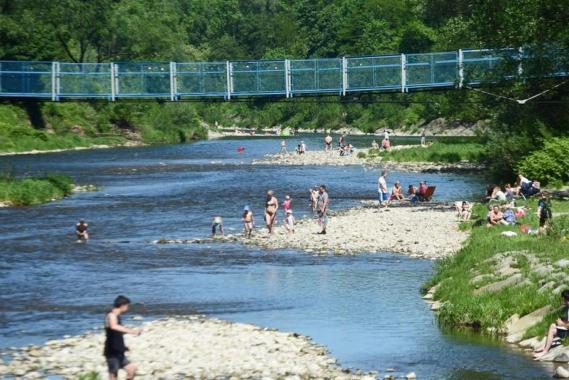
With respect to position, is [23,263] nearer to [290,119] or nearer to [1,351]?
[1,351]

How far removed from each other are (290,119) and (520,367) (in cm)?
14422

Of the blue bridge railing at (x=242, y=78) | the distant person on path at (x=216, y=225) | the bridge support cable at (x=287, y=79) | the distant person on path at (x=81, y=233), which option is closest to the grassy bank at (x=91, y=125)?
the blue bridge railing at (x=242, y=78)

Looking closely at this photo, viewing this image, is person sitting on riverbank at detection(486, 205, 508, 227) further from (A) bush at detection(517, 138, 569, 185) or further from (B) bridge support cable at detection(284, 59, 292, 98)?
(B) bridge support cable at detection(284, 59, 292, 98)

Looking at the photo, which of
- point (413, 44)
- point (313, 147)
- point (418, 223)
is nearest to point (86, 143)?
point (313, 147)

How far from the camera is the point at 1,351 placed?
88.4 feet

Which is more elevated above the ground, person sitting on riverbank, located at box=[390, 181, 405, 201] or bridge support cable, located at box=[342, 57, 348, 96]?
bridge support cable, located at box=[342, 57, 348, 96]

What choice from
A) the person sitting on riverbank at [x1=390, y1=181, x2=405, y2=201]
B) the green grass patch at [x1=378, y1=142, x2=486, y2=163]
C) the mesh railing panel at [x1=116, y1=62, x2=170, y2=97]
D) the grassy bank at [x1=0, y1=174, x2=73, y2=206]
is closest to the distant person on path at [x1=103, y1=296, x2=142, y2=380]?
the person sitting on riverbank at [x1=390, y1=181, x2=405, y2=201]

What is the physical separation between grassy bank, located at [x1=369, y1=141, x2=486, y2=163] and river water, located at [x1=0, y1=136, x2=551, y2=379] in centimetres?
1925

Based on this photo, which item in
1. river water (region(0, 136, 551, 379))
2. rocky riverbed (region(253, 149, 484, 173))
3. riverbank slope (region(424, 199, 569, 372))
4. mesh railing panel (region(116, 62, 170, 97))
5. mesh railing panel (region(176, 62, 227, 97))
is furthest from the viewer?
mesh railing panel (region(116, 62, 170, 97))

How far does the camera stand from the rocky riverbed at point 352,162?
8169 centimetres

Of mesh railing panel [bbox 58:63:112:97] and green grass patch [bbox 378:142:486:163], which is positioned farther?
mesh railing panel [bbox 58:63:112:97]

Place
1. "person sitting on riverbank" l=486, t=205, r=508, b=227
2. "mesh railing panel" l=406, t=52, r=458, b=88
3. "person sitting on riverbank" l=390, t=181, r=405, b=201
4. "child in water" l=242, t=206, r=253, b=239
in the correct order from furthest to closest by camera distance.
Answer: "mesh railing panel" l=406, t=52, r=458, b=88, "person sitting on riverbank" l=390, t=181, r=405, b=201, "child in water" l=242, t=206, r=253, b=239, "person sitting on riverbank" l=486, t=205, r=508, b=227

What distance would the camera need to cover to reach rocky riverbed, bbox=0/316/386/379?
24312 mm

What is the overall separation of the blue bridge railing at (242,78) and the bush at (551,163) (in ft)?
73.1
